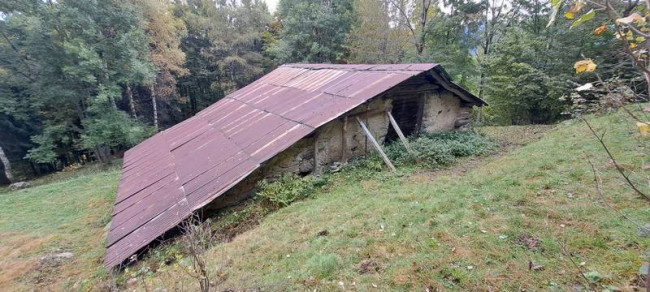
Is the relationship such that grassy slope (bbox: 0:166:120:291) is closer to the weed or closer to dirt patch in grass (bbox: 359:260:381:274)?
the weed

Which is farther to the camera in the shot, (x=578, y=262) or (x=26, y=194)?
(x=26, y=194)

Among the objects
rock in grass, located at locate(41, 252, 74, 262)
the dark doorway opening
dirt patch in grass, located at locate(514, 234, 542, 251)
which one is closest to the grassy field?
dirt patch in grass, located at locate(514, 234, 542, 251)

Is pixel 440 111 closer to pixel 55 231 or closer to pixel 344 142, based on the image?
pixel 344 142

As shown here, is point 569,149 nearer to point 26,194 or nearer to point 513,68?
point 513,68

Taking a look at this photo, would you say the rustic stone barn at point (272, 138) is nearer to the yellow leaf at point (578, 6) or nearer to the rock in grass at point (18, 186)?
the yellow leaf at point (578, 6)

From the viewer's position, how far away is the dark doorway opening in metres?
8.27

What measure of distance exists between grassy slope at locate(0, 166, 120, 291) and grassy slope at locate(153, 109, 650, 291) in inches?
126

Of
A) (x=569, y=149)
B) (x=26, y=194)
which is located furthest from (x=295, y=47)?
(x=569, y=149)

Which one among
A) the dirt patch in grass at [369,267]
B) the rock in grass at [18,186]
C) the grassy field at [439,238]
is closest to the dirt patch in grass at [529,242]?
the grassy field at [439,238]

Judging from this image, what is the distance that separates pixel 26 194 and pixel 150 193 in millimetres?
10154

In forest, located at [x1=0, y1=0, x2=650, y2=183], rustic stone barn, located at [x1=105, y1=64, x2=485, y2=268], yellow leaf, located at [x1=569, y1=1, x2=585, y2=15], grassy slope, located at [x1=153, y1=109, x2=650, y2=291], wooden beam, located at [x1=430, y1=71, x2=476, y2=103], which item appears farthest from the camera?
forest, located at [x1=0, y1=0, x2=650, y2=183]

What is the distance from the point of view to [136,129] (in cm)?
1563

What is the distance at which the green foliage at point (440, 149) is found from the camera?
23.3 ft

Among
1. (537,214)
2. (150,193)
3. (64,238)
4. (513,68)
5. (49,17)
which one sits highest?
(49,17)
